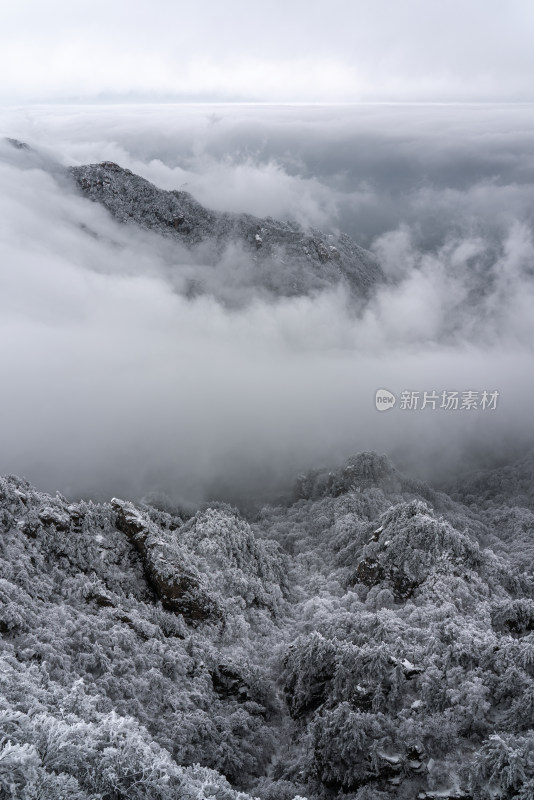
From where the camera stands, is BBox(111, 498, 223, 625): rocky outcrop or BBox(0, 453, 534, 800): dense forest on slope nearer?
BBox(0, 453, 534, 800): dense forest on slope

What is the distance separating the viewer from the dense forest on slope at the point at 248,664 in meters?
27.2

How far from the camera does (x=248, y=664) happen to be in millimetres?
51750

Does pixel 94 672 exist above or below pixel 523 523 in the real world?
below

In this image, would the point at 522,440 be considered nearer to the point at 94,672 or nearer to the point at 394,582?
the point at 394,582

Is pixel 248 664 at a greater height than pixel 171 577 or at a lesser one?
lesser

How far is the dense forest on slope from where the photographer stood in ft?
89.1

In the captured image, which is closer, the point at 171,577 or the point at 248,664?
the point at 248,664

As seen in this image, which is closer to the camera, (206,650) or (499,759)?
(499,759)

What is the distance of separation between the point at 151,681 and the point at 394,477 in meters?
90.8

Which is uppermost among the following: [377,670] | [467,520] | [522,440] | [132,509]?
[522,440]

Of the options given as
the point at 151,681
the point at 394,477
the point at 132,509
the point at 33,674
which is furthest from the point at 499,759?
the point at 394,477

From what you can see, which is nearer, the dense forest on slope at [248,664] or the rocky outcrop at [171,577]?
the dense forest on slope at [248,664]

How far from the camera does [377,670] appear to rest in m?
42.5

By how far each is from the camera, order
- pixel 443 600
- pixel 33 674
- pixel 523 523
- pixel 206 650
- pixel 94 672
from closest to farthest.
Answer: pixel 33 674 < pixel 94 672 < pixel 206 650 < pixel 443 600 < pixel 523 523
